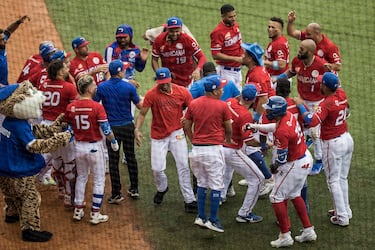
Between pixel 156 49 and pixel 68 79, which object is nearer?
pixel 68 79

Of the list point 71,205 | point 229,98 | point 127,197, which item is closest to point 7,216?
point 71,205

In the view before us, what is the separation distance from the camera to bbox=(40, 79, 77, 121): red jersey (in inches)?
→ 312

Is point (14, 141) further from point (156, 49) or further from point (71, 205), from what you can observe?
point (156, 49)

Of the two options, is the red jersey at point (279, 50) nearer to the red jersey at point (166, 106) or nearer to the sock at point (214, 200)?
the red jersey at point (166, 106)

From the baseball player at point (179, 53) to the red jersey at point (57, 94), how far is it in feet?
5.13

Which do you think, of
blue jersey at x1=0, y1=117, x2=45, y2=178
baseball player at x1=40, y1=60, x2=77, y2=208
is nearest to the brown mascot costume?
blue jersey at x1=0, y1=117, x2=45, y2=178

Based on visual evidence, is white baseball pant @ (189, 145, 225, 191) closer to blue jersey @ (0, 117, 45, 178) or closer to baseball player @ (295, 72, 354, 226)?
baseball player @ (295, 72, 354, 226)

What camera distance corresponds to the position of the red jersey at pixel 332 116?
24.5ft

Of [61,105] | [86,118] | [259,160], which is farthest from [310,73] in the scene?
[61,105]

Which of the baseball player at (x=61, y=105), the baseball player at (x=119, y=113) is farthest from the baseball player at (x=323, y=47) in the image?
the baseball player at (x=61, y=105)

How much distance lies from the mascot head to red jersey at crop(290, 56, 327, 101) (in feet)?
10.4

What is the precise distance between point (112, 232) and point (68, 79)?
1807 mm

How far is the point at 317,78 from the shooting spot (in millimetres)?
8648

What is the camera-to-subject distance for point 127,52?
29.9 ft
